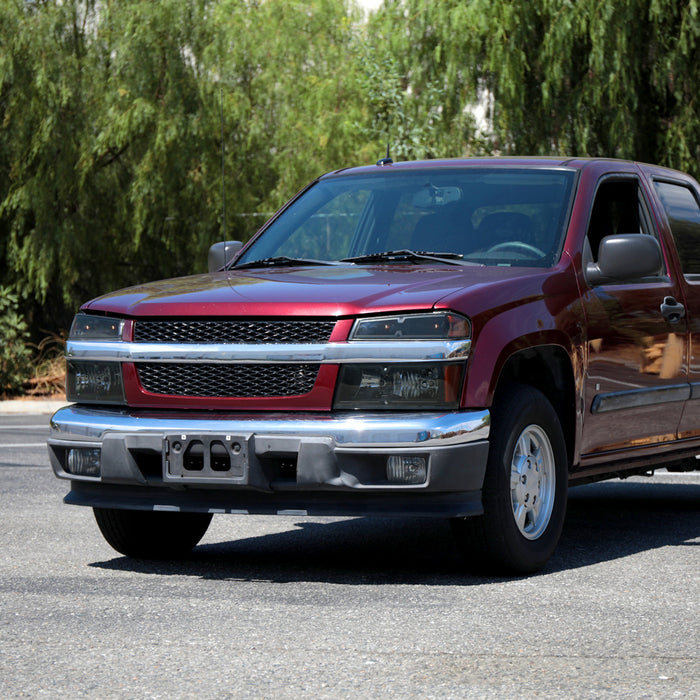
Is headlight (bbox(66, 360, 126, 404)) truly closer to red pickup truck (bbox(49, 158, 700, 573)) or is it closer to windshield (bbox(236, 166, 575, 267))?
red pickup truck (bbox(49, 158, 700, 573))

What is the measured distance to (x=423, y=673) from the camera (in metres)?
4.66

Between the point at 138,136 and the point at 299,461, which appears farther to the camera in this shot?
the point at 138,136

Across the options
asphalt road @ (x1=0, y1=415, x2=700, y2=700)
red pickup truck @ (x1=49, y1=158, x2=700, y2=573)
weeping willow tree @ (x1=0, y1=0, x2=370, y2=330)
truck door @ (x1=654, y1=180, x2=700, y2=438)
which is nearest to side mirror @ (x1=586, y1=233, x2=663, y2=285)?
red pickup truck @ (x1=49, y1=158, x2=700, y2=573)

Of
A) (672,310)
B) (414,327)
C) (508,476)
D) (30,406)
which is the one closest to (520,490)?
(508,476)

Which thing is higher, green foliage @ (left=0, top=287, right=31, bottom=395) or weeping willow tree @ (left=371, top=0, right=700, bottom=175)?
weeping willow tree @ (left=371, top=0, right=700, bottom=175)

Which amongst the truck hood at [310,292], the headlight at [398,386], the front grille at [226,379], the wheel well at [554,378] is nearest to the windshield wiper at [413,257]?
the truck hood at [310,292]

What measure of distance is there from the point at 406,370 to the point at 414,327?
18cm

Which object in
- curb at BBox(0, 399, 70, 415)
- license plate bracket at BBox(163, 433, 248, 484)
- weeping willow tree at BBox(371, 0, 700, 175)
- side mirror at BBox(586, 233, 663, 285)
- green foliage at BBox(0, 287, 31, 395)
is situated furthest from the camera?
green foliage at BBox(0, 287, 31, 395)

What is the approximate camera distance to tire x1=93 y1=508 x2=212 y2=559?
711 centimetres

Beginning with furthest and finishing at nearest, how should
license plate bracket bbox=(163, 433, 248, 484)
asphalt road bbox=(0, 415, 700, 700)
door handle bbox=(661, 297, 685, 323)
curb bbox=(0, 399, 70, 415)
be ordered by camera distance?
curb bbox=(0, 399, 70, 415), door handle bbox=(661, 297, 685, 323), license plate bracket bbox=(163, 433, 248, 484), asphalt road bbox=(0, 415, 700, 700)

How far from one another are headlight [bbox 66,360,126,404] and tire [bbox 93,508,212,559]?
0.62m

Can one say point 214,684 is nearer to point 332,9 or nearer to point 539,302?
point 539,302

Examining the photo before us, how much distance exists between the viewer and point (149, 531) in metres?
7.19

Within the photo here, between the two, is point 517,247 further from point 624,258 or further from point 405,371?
point 405,371
